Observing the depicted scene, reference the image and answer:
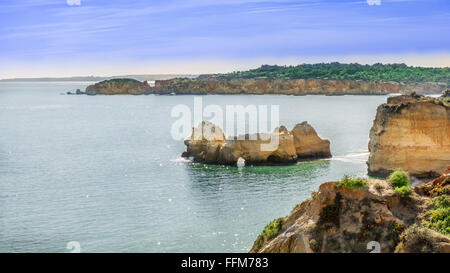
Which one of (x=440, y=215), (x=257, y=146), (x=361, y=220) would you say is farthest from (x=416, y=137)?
(x=361, y=220)

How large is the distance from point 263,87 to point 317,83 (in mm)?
15191

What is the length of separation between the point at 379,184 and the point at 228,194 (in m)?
18.6


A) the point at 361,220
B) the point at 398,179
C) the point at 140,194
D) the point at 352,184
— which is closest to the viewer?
the point at 361,220

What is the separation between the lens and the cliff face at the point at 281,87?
14840 centimetres

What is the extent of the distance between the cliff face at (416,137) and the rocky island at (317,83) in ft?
342

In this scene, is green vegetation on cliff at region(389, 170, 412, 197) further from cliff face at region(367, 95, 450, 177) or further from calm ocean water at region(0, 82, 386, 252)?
cliff face at region(367, 95, 450, 177)

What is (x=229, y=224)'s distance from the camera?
2536 cm

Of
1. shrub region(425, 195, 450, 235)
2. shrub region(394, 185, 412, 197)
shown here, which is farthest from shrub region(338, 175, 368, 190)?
shrub region(425, 195, 450, 235)

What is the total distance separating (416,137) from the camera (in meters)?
32.3

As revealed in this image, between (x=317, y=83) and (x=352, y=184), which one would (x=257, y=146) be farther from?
(x=317, y=83)

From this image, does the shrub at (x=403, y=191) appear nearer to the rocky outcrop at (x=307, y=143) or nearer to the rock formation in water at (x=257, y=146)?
the rock formation in water at (x=257, y=146)

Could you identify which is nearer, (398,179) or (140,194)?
(398,179)
